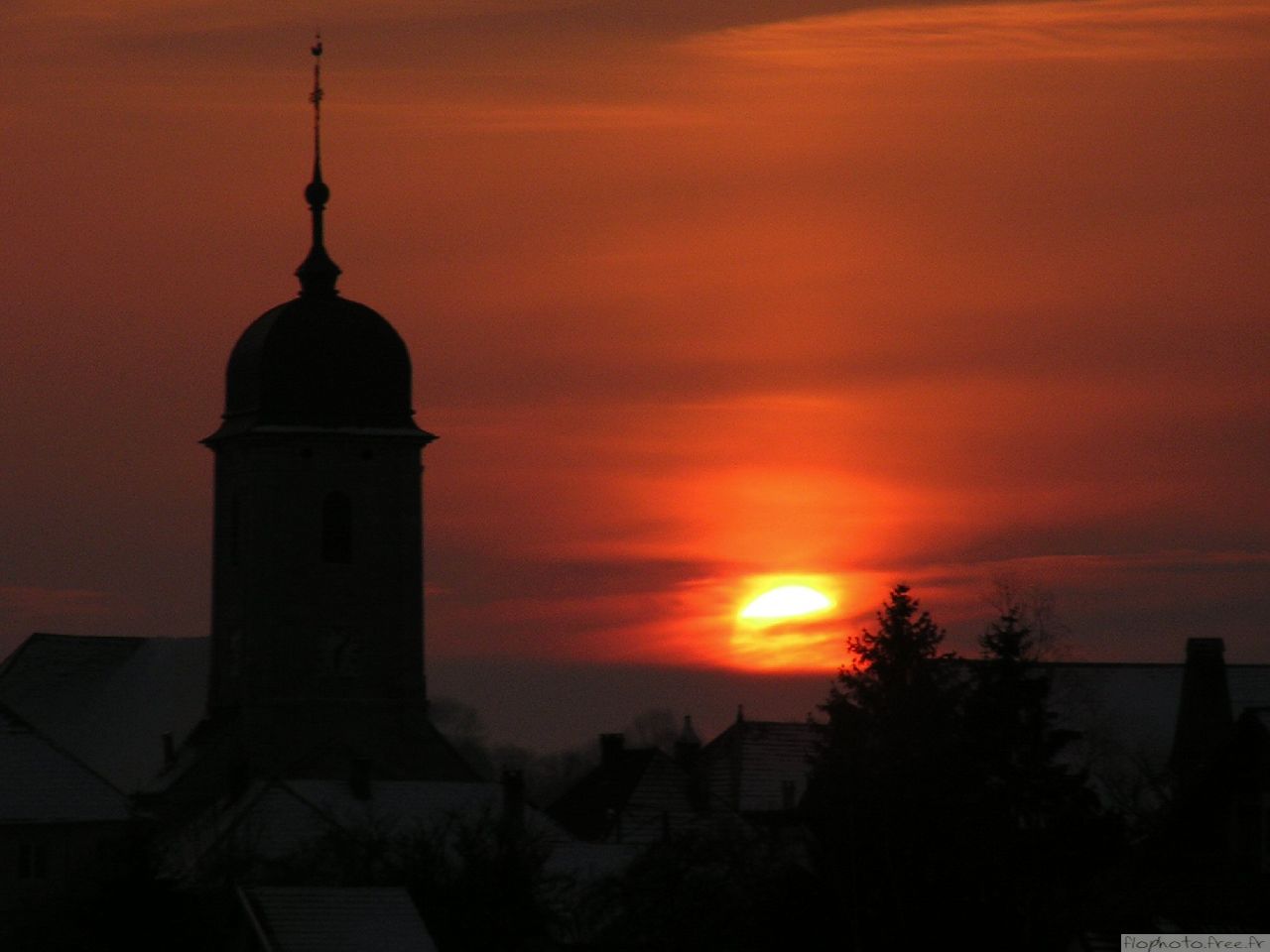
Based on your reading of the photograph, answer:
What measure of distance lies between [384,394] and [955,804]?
134ft

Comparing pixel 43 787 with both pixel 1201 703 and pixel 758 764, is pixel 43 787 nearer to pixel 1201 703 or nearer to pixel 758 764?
pixel 1201 703

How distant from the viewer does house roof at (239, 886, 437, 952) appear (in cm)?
5138

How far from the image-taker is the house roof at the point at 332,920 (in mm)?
51375

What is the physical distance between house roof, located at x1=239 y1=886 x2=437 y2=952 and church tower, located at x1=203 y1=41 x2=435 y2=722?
4299 cm

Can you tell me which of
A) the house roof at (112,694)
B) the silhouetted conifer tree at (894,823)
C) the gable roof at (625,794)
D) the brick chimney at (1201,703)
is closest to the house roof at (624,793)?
the gable roof at (625,794)

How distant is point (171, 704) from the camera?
102m

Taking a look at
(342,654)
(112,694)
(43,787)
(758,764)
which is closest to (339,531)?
(342,654)

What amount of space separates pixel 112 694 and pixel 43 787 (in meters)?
35.1

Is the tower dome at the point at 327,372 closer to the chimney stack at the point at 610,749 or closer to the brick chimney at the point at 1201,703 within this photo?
the chimney stack at the point at 610,749

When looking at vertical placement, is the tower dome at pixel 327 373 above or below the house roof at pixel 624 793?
above

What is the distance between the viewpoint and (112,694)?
4141 inches

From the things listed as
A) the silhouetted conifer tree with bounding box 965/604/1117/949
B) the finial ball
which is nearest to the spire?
the finial ball

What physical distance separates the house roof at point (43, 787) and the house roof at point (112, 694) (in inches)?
1011

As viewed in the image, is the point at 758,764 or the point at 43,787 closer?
the point at 43,787
